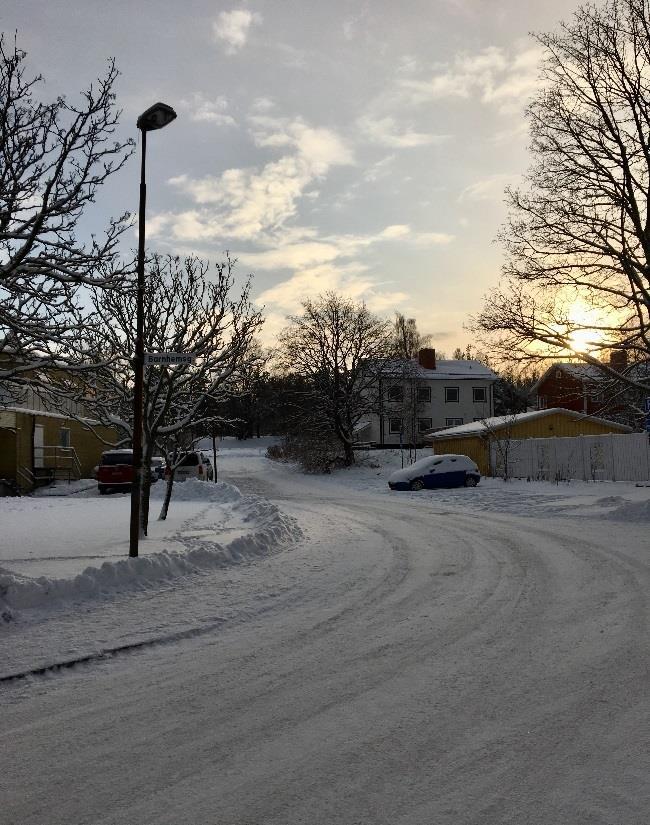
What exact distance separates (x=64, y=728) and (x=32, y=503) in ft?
63.6

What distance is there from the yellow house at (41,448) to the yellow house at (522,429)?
759 inches

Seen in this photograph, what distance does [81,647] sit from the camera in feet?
19.6

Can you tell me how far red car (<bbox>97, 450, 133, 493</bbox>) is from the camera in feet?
89.7

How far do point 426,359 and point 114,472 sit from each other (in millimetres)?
44498

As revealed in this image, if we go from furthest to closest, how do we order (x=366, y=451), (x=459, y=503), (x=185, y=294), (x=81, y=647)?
(x=366, y=451), (x=459, y=503), (x=185, y=294), (x=81, y=647)

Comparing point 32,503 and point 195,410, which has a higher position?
point 195,410

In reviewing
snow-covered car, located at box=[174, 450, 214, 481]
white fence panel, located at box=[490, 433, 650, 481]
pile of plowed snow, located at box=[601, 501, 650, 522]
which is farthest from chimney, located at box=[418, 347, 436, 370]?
pile of plowed snow, located at box=[601, 501, 650, 522]

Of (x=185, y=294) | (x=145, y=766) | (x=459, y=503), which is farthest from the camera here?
(x=459, y=503)

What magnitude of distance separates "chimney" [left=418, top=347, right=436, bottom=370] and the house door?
4291 centimetres

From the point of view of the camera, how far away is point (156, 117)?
1000 cm

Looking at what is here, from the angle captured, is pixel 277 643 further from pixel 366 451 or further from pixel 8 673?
pixel 366 451

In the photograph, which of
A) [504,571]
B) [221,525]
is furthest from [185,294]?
[504,571]

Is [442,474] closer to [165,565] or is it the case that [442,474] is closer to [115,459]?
[115,459]

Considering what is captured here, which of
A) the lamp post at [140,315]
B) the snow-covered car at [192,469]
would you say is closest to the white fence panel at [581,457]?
the snow-covered car at [192,469]
